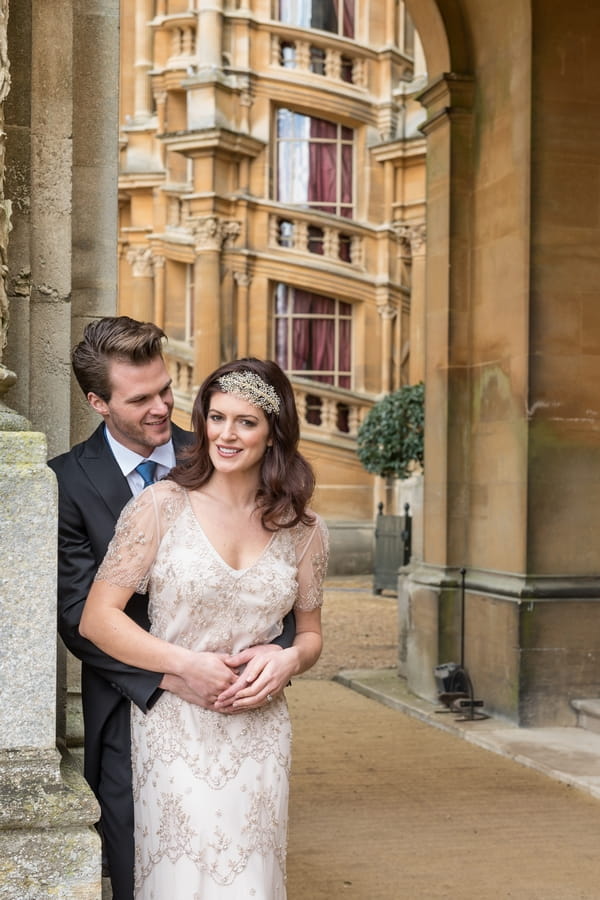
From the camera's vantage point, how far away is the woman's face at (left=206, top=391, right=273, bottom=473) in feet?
10.1

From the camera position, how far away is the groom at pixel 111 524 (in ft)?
10.2

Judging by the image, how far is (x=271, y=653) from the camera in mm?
3049

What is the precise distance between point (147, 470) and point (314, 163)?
65.6 feet

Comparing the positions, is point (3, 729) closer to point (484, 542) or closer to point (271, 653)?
point (271, 653)

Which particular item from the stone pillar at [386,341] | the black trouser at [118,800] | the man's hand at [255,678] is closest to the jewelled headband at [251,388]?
the man's hand at [255,678]

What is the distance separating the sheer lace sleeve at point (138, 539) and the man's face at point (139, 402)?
22cm

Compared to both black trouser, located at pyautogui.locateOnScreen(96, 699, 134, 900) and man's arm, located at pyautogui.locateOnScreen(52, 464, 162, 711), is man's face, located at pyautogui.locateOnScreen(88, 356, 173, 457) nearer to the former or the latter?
man's arm, located at pyautogui.locateOnScreen(52, 464, 162, 711)

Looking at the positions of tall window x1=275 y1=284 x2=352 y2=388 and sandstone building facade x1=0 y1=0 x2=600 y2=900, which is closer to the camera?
sandstone building facade x1=0 y1=0 x2=600 y2=900

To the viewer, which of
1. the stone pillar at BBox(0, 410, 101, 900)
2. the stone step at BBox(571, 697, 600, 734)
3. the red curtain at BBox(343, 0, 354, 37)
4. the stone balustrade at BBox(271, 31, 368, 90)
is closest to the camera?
the stone pillar at BBox(0, 410, 101, 900)

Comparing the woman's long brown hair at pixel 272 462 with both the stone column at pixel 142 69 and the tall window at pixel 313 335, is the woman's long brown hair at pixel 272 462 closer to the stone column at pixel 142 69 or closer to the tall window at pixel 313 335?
the tall window at pixel 313 335

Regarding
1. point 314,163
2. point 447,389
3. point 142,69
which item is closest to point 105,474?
point 447,389

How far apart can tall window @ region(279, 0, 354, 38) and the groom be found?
801 inches

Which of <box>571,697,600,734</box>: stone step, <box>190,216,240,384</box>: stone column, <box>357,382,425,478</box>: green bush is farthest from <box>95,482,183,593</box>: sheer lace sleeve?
<box>190,216,240,384</box>: stone column

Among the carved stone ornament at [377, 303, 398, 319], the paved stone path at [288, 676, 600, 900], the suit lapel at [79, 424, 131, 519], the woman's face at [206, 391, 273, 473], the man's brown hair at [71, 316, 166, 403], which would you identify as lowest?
the paved stone path at [288, 676, 600, 900]
